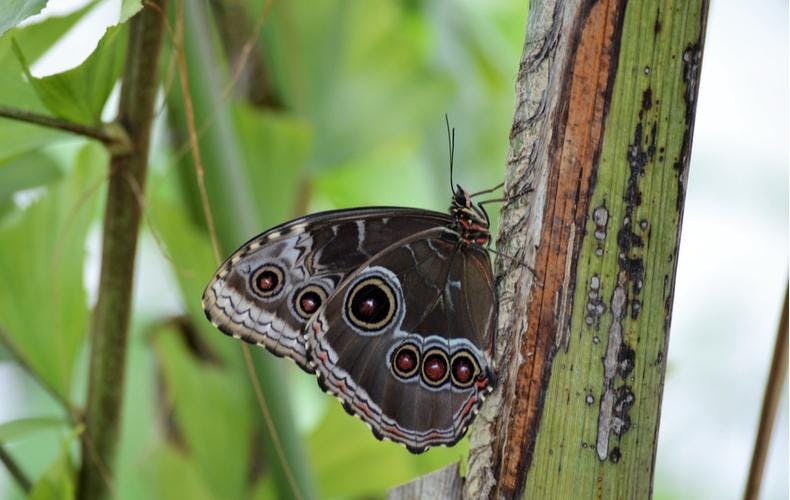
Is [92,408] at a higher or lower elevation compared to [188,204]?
lower

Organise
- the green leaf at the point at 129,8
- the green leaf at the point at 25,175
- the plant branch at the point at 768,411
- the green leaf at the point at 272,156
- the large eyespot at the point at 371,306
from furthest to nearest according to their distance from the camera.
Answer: the green leaf at the point at 272,156, the green leaf at the point at 25,175, the large eyespot at the point at 371,306, the plant branch at the point at 768,411, the green leaf at the point at 129,8

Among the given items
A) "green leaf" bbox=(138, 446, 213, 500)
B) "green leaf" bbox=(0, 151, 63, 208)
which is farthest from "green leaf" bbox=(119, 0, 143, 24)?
"green leaf" bbox=(138, 446, 213, 500)

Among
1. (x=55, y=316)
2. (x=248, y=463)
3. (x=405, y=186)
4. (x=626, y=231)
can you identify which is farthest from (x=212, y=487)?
(x=626, y=231)

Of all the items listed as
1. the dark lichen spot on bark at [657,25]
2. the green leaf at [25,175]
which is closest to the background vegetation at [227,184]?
the green leaf at [25,175]

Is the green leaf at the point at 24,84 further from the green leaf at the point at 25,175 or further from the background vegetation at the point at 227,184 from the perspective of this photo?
the green leaf at the point at 25,175

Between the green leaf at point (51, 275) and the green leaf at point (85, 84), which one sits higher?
the green leaf at point (85, 84)

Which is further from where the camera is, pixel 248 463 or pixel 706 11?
pixel 248 463

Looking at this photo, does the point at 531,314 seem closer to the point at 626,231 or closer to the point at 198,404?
the point at 626,231

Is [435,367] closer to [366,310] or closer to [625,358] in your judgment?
[366,310]

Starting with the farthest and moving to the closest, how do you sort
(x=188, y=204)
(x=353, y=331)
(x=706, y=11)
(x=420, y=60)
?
(x=420, y=60) < (x=188, y=204) < (x=353, y=331) < (x=706, y=11)
